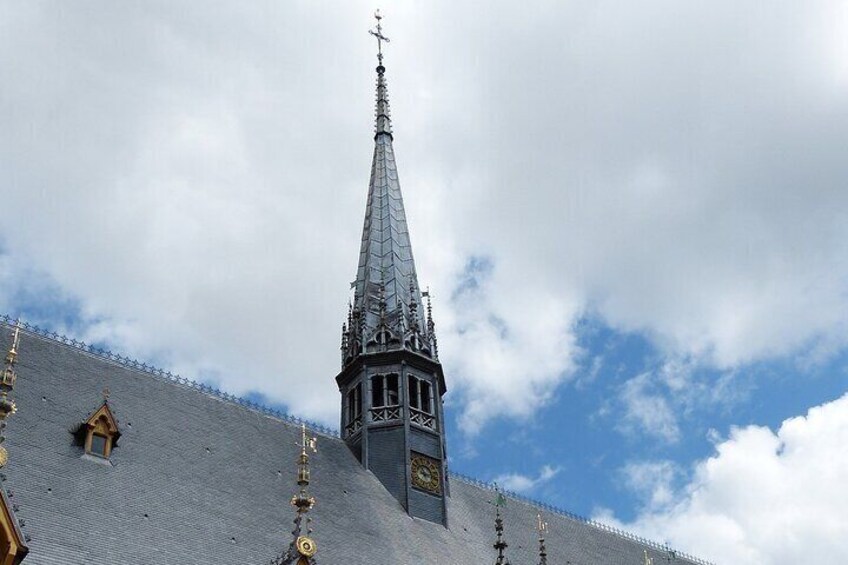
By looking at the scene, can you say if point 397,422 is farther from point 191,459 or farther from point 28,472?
point 28,472

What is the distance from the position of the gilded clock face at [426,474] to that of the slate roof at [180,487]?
1097mm

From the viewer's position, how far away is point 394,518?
1350 inches

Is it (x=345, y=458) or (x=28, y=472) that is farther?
(x=345, y=458)

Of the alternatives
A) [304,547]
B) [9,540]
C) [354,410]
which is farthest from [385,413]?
[9,540]

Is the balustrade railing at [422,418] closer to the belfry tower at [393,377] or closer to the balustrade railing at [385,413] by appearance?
the belfry tower at [393,377]

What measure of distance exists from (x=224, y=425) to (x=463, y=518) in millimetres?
9063

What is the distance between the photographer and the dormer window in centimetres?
2856

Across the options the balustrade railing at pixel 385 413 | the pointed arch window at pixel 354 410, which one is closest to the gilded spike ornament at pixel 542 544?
the balustrade railing at pixel 385 413

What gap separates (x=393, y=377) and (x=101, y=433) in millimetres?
12732

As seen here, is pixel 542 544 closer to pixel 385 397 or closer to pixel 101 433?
pixel 385 397

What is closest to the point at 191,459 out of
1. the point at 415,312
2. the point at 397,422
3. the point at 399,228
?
the point at 397,422

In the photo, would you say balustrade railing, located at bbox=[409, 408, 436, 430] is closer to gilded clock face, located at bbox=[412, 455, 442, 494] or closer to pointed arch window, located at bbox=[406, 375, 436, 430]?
pointed arch window, located at bbox=[406, 375, 436, 430]

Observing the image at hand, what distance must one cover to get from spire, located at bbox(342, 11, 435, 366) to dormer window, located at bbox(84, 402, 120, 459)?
1226 cm

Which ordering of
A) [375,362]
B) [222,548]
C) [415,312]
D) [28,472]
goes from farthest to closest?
[415,312] < [375,362] < [222,548] < [28,472]
